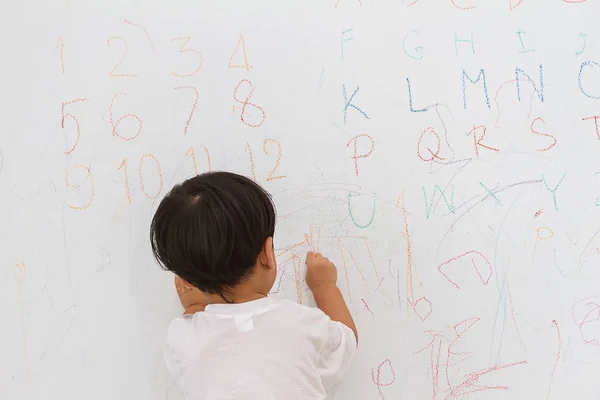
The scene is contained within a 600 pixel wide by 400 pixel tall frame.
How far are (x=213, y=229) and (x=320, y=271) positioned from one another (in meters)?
0.21

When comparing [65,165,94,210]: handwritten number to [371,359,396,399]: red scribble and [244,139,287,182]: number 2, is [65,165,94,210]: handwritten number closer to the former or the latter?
[244,139,287,182]: number 2

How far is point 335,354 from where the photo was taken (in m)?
0.73

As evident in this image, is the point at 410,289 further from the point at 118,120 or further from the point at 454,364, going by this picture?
the point at 118,120

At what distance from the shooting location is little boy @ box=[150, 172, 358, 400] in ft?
2.14

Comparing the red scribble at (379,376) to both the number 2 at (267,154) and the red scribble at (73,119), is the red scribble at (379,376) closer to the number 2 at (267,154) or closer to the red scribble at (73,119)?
the number 2 at (267,154)

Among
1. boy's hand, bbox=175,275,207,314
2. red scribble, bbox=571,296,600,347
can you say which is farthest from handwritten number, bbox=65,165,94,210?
red scribble, bbox=571,296,600,347

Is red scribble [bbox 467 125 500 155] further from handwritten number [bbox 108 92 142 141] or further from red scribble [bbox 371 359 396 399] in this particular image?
handwritten number [bbox 108 92 142 141]

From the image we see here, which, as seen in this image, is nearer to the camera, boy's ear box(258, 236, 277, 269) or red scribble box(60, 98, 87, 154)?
boy's ear box(258, 236, 277, 269)

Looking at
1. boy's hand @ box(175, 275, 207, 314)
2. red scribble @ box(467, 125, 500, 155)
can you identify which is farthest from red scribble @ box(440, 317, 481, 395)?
boy's hand @ box(175, 275, 207, 314)

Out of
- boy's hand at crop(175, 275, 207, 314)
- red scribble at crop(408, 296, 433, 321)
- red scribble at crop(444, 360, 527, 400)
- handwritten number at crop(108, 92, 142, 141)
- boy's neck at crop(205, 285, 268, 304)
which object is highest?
handwritten number at crop(108, 92, 142, 141)

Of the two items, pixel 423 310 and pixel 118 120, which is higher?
pixel 118 120

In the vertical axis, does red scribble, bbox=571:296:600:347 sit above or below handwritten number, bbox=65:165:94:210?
below

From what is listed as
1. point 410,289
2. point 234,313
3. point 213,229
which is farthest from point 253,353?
point 410,289

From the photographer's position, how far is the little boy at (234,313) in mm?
651
